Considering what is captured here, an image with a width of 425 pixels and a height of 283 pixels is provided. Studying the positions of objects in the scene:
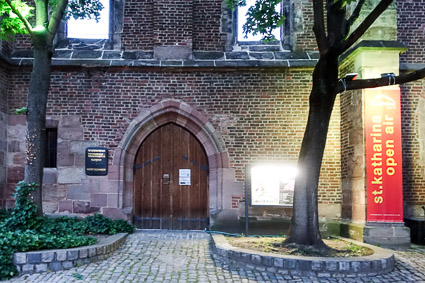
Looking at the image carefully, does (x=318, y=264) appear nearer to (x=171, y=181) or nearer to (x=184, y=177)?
(x=184, y=177)

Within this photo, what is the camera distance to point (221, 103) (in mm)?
9586

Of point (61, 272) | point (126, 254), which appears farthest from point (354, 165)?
point (61, 272)

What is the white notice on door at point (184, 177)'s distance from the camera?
9695mm

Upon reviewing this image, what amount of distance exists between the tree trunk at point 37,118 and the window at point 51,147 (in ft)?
8.08

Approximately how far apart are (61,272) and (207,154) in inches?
183

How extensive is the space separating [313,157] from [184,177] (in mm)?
3861

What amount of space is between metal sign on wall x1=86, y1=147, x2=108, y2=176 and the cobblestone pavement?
7.70 feet

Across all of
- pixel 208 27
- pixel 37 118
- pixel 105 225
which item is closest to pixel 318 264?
pixel 105 225

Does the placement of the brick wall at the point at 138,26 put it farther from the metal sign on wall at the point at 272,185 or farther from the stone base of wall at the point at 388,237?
the stone base of wall at the point at 388,237

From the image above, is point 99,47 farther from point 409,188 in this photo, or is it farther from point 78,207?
point 409,188

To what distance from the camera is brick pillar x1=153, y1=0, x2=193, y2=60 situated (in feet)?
32.0

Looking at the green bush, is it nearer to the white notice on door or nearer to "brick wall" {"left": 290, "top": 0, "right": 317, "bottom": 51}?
the white notice on door

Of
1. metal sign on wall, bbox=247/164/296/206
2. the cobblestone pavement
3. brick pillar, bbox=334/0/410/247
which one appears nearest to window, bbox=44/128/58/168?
the cobblestone pavement

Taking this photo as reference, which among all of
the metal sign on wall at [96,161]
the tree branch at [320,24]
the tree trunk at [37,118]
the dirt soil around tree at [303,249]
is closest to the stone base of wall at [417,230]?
the dirt soil around tree at [303,249]
